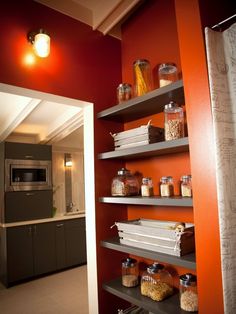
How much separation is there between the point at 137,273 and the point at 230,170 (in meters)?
1.08

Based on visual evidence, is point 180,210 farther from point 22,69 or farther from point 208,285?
point 22,69

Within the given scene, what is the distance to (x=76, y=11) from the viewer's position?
5.64 ft

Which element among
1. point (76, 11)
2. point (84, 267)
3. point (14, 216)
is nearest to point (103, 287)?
point (76, 11)

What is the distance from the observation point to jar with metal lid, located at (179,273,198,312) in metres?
1.22

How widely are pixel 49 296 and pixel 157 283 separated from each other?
2.08m

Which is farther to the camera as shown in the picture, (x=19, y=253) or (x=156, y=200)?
(x=19, y=253)

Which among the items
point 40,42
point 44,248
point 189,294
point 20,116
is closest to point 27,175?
point 20,116

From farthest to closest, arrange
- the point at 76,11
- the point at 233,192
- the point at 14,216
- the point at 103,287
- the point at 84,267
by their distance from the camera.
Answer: the point at 84,267
the point at 14,216
the point at 76,11
the point at 103,287
the point at 233,192

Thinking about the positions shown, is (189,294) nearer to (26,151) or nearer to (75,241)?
(75,241)

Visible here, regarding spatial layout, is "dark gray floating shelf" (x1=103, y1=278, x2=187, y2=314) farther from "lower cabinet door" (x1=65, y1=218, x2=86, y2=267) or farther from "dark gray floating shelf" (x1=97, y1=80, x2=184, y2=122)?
"lower cabinet door" (x1=65, y1=218, x2=86, y2=267)

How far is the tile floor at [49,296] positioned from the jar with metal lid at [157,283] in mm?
1475

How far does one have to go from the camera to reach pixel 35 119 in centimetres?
339

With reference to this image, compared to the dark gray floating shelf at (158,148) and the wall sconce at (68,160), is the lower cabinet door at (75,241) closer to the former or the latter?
the wall sconce at (68,160)

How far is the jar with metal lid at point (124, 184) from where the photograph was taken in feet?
5.29
